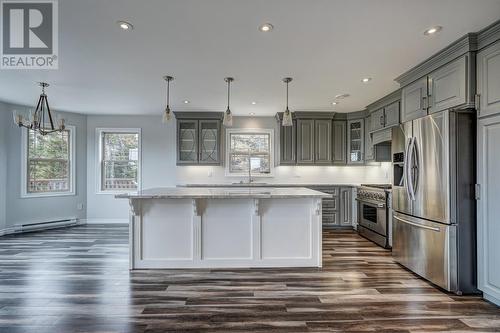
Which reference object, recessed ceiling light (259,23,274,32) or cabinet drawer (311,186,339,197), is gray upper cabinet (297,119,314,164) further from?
recessed ceiling light (259,23,274,32)

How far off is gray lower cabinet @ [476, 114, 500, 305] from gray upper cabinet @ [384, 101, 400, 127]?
69.7 inches

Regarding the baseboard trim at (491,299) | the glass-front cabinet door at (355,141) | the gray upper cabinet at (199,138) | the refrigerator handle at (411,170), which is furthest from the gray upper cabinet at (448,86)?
the gray upper cabinet at (199,138)

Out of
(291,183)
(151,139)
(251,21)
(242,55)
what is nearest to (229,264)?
(242,55)

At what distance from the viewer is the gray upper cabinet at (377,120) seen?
4.86m

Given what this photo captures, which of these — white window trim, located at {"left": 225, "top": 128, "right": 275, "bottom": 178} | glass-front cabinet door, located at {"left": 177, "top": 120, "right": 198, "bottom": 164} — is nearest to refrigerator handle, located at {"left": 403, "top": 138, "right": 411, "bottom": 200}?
white window trim, located at {"left": 225, "top": 128, "right": 275, "bottom": 178}

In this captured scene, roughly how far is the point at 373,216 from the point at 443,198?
2087 millimetres

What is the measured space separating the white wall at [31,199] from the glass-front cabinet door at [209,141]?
8.86 feet

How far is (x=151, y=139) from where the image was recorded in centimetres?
643

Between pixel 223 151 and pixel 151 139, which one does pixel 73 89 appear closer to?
pixel 151 139

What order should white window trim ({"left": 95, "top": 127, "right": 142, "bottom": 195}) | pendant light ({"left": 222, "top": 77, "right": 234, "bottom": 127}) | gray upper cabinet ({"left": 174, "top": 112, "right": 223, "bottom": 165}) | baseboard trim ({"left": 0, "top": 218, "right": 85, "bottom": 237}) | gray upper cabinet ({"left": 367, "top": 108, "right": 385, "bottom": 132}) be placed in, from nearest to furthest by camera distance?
pendant light ({"left": 222, "top": 77, "right": 234, "bottom": 127}) < gray upper cabinet ({"left": 367, "top": 108, "right": 385, "bottom": 132}) < baseboard trim ({"left": 0, "top": 218, "right": 85, "bottom": 237}) < gray upper cabinet ({"left": 174, "top": 112, "right": 223, "bottom": 165}) < white window trim ({"left": 95, "top": 127, "right": 142, "bottom": 195})

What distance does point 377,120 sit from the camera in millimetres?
5062

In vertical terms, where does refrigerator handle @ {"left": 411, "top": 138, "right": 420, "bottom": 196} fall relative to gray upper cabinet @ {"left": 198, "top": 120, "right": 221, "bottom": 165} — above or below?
below

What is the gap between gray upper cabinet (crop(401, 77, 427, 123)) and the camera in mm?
3227

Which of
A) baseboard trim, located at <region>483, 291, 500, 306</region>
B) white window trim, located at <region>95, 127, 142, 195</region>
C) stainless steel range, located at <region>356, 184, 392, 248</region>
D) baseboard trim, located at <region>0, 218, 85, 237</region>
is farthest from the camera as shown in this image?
white window trim, located at <region>95, 127, 142, 195</region>
